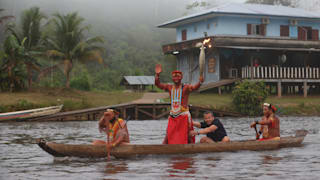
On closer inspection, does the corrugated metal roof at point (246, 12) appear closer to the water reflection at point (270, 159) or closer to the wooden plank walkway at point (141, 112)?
the wooden plank walkway at point (141, 112)

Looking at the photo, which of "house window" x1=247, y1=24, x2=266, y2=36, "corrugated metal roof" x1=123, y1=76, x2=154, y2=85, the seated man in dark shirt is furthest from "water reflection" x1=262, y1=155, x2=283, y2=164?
"corrugated metal roof" x1=123, y1=76, x2=154, y2=85

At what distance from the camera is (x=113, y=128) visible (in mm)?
12891

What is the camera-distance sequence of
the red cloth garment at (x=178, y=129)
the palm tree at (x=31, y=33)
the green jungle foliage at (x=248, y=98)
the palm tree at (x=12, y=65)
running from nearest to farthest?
the red cloth garment at (x=178, y=129) → the green jungle foliage at (x=248, y=98) → the palm tree at (x=12, y=65) → the palm tree at (x=31, y=33)

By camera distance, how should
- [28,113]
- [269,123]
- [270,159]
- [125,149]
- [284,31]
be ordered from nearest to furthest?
[125,149] → [270,159] → [269,123] → [28,113] → [284,31]

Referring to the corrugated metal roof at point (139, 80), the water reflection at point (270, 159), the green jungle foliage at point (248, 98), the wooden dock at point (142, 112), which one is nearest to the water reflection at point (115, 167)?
the water reflection at point (270, 159)

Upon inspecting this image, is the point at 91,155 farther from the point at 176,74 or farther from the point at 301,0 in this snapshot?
the point at 301,0

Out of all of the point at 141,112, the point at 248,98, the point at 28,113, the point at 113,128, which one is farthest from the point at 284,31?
the point at 113,128

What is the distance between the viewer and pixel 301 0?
214 ft

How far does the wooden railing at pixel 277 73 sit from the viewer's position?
35.7m

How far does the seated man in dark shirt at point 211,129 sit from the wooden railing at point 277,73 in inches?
853

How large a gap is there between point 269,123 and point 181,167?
12.7ft

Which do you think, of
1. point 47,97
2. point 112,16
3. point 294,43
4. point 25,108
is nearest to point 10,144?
point 25,108

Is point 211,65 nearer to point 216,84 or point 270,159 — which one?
point 216,84

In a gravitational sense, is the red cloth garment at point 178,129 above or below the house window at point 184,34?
below
